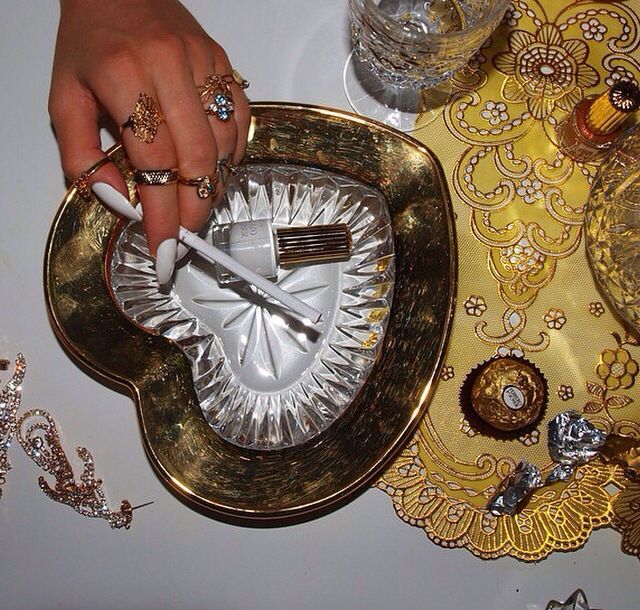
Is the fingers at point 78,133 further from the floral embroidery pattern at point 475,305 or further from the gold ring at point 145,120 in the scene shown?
the floral embroidery pattern at point 475,305

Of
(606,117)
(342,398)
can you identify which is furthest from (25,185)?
(606,117)

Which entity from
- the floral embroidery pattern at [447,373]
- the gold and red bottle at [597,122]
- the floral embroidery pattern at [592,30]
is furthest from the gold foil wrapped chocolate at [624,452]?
the floral embroidery pattern at [592,30]

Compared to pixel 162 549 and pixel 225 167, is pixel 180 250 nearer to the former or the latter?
pixel 225 167

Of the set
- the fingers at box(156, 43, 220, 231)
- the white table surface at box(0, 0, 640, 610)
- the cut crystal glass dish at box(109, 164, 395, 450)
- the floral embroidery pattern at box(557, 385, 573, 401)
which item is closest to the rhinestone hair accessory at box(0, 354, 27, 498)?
the white table surface at box(0, 0, 640, 610)

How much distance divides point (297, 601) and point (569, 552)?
0.23 meters

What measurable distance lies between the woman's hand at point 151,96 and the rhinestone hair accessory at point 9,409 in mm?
176

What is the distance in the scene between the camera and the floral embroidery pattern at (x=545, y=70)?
2.08 feet

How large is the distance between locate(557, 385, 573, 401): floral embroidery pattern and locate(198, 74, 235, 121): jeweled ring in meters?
0.35

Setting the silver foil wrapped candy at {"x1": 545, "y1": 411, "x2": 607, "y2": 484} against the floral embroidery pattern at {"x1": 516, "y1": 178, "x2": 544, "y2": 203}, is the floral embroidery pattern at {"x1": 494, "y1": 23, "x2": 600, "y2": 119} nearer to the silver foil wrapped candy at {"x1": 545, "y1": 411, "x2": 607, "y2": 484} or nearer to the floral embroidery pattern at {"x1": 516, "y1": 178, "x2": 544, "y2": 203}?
the floral embroidery pattern at {"x1": 516, "y1": 178, "x2": 544, "y2": 203}

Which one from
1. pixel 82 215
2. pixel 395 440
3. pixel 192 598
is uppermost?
pixel 82 215

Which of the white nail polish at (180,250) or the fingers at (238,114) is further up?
the fingers at (238,114)

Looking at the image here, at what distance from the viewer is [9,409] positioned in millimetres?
613

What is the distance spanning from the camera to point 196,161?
0.49 metres

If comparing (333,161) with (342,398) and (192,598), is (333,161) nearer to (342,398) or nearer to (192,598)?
(342,398)
